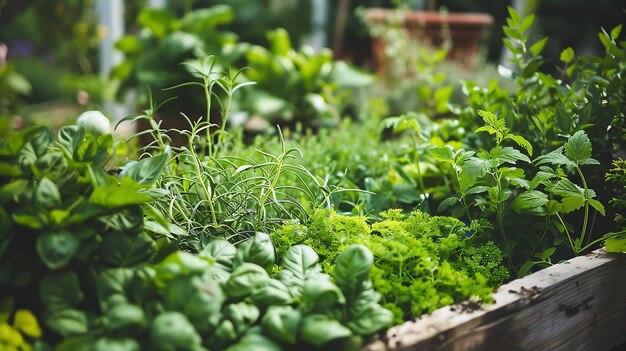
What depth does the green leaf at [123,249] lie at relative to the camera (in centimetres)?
85

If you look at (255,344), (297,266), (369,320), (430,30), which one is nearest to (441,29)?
(430,30)

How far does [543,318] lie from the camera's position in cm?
103

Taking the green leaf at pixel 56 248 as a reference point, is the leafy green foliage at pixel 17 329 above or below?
below

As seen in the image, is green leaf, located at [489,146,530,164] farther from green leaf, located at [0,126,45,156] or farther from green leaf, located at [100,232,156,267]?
green leaf, located at [0,126,45,156]

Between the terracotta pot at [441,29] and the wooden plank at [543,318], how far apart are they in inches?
113

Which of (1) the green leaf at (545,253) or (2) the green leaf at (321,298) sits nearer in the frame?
(2) the green leaf at (321,298)

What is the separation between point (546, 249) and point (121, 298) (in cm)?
87

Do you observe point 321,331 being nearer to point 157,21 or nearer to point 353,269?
point 353,269

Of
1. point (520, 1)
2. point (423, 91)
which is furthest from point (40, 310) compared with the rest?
point (520, 1)

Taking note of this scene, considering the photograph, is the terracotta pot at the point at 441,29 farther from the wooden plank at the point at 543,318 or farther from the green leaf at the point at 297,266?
the green leaf at the point at 297,266

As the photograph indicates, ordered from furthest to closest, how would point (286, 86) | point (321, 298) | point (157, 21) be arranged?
point (157, 21), point (286, 86), point (321, 298)

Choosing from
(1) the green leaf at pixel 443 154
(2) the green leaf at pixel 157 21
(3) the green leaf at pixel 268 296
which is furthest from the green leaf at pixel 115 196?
(2) the green leaf at pixel 157 21

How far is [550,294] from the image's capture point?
3.39 ft

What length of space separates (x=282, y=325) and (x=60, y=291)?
1.02ft
